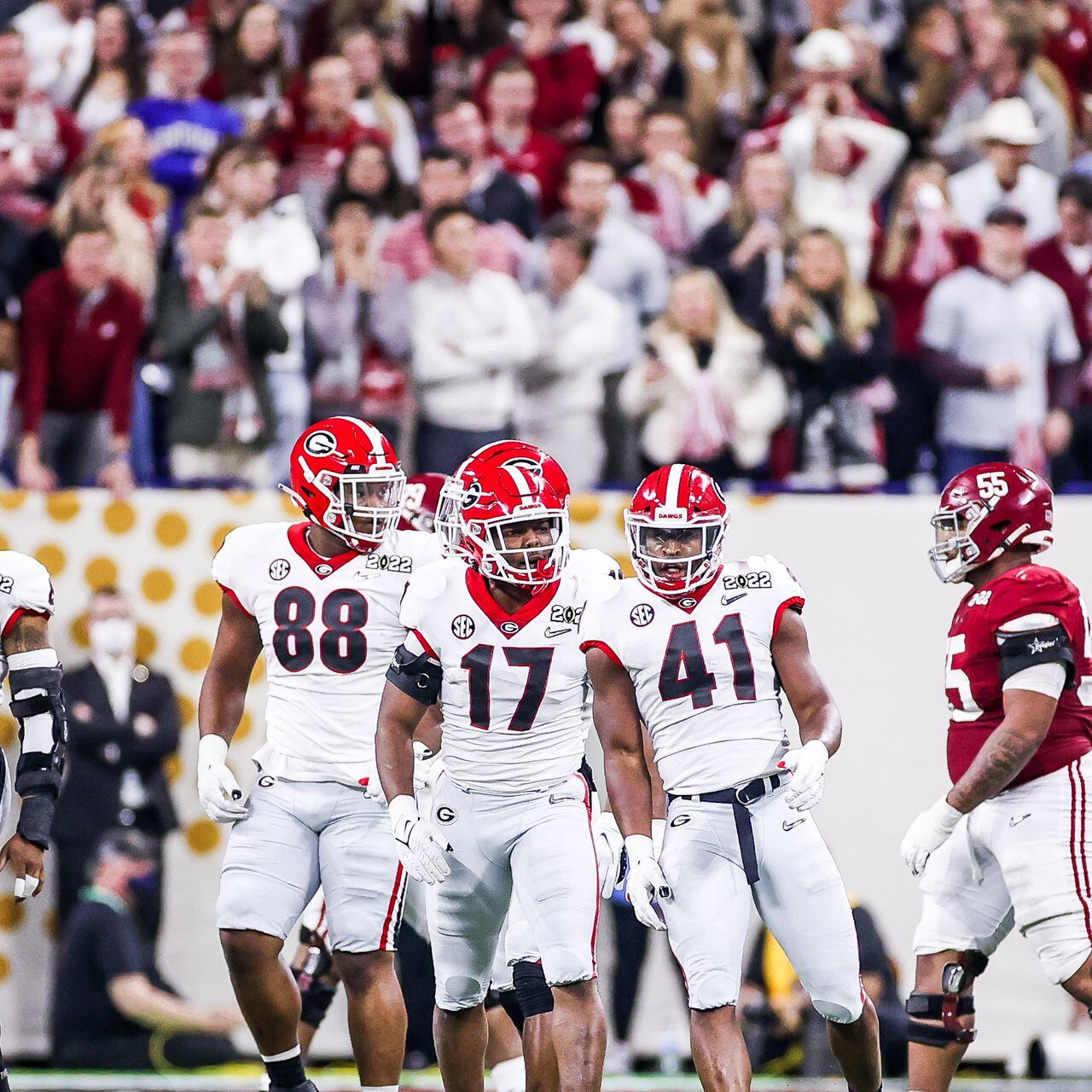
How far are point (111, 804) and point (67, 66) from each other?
4078 millimetres

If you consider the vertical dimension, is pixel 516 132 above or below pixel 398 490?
above

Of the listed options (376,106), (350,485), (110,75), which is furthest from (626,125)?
(350,485)

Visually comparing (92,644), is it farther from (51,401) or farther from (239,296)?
(239,296)

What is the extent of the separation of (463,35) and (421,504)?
4739mm

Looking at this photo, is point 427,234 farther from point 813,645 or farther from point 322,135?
point 813,645

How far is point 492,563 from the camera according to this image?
576cm

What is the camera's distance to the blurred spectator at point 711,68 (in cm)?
1062

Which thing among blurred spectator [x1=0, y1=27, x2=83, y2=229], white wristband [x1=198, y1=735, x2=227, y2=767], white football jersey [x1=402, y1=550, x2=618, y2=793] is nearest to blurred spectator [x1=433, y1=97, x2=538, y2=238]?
blurred spectator [x1=0, y1=27, x2=83, y2=229]

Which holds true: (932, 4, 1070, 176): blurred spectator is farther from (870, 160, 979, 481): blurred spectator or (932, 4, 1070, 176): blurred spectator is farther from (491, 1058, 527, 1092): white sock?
(491, 1058, 527, 1092): white sock

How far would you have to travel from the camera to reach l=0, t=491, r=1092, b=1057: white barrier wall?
878cm

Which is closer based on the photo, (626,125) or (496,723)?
(496,723)

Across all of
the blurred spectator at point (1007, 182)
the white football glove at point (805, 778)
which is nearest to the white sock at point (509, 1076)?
the white football glove at point (805, 778)

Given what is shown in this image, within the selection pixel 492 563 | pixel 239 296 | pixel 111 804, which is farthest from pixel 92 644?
pixel 492 563

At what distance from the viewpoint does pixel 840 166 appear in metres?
9.95
